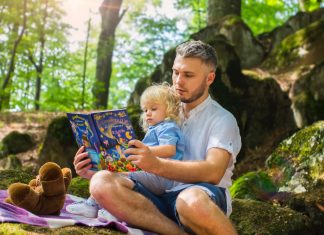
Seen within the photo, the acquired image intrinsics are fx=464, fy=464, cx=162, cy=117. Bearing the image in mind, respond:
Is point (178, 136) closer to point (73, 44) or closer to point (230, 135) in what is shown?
point (230, 135)

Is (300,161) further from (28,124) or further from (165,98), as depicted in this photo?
(28,124)

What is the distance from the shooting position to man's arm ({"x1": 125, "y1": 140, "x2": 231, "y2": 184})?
2.84 meters

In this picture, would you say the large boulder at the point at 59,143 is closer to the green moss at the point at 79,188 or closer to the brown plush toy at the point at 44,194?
the green moss at the point at 79,188

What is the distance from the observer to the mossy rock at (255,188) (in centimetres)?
534

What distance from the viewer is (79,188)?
4781mm

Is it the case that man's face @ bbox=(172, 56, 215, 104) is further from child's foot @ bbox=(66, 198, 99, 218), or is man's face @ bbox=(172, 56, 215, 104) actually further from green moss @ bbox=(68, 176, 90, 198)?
green moss @ bbox=(68, 176, 90, 198)

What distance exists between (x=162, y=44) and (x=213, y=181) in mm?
14641

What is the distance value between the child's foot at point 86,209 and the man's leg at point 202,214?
2.28ft

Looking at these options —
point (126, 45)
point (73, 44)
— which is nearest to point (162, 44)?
point (126, 45)

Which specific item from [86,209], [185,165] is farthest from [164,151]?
[86,209]

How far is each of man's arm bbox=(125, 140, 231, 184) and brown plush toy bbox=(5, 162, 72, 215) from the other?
655 mm

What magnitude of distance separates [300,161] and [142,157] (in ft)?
10.4

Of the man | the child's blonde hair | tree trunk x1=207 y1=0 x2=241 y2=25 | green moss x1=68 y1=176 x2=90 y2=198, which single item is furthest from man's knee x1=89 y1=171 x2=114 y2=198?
tree trunk x1=207 y1=0 x2=241 y2=25

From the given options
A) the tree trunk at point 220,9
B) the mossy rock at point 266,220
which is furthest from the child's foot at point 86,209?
the tree trunk at point 220,9
